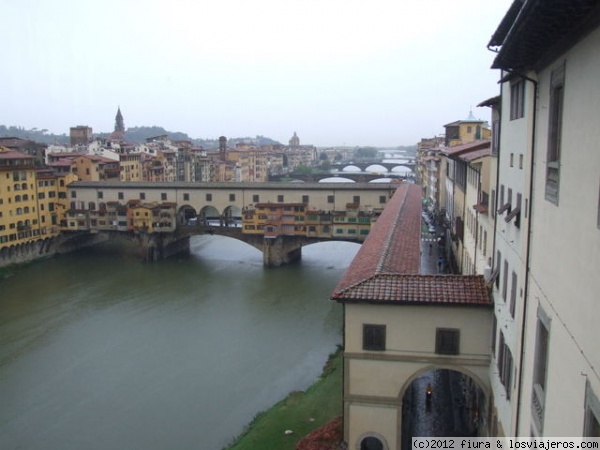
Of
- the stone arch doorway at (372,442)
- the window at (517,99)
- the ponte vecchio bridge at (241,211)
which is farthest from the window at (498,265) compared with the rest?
the ponte vecchio bridge at (241,211)

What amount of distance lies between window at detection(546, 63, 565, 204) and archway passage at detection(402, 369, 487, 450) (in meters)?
6.19

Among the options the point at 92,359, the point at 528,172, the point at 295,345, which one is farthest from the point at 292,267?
the point at 528,172

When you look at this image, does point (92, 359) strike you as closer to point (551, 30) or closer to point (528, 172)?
point (528, 172)

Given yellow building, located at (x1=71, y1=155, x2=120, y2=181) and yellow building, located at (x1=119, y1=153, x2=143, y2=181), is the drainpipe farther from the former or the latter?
yellow building, located at (x1=119, y1=153, x2=143, y2=181)

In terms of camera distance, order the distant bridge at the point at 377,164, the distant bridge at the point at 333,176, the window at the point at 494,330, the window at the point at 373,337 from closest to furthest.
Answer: the window at the point at 494,330
the window at the point at 373,337
the distant bridge at the point at 333,176
the distant bridge at the point at 377,164

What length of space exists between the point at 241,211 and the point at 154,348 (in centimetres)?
1663

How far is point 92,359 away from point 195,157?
4852 cm

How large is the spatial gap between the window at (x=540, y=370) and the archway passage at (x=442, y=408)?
15.6 ft

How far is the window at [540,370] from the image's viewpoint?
17.9ft

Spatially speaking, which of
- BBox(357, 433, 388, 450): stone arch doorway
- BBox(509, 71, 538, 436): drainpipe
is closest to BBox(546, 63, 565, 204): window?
BBox(509, 71, 538, 436): drainpipe

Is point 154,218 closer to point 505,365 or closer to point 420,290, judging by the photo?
point 420,290

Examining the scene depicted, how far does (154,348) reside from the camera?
19.9m

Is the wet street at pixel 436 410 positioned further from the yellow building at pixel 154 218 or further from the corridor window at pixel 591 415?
the yellow building at pixel 154 218

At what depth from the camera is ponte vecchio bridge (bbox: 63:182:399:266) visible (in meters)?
33.0
